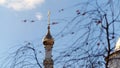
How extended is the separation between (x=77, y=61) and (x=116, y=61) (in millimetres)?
1517

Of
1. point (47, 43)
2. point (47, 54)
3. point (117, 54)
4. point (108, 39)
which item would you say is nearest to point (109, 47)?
point (108, 39)

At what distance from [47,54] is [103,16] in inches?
1461

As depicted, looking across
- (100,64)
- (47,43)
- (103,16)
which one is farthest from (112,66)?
(47,43)

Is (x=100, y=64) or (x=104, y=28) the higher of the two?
(x=104, y=28)

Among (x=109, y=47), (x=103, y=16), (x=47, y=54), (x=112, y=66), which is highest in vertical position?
(x=103, y=16)

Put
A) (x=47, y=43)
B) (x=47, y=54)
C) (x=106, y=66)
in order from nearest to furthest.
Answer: (x=106, y=66) → (x=47, y=43) → (x=47, y=54)

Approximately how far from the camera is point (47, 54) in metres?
46.0

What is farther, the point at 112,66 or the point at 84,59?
the point at 112,66

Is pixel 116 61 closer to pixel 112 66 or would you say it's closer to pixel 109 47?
pixel 112 66

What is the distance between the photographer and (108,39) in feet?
29.7

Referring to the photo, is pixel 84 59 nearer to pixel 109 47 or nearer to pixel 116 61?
pixel 109 47

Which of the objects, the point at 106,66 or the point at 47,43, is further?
the point at 47,43

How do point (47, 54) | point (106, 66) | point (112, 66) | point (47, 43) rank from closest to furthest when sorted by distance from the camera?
1. point (106, 66)
2. point (112, 66)
3. point (47, 43)
4. point (47, 54)

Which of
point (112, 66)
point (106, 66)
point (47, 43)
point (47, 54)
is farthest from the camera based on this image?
point (47, 54)
